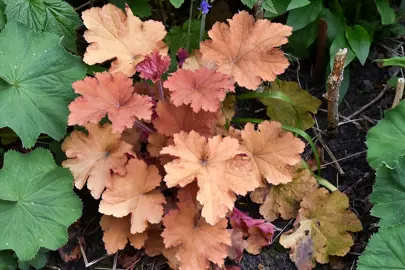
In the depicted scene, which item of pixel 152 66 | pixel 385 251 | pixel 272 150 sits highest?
pixel 152 66

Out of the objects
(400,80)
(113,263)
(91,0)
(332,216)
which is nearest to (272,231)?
(332,216)

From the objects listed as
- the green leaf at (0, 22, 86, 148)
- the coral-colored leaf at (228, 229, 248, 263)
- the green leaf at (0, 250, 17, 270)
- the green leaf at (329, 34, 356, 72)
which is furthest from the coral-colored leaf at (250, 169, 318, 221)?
the green leaf at (0, 250, 17, 270)

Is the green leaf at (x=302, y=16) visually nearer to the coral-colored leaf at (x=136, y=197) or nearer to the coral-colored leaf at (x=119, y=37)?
the coral-colored leaf at (x=119, y=37)

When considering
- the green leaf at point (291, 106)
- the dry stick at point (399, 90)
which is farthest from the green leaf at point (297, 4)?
the dry stick at point (399, 90)

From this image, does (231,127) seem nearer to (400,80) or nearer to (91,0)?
(400,80)

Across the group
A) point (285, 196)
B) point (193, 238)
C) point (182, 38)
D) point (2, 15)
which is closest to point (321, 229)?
point (285, 196)

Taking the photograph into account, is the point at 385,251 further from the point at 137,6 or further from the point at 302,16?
the point at 137,6
